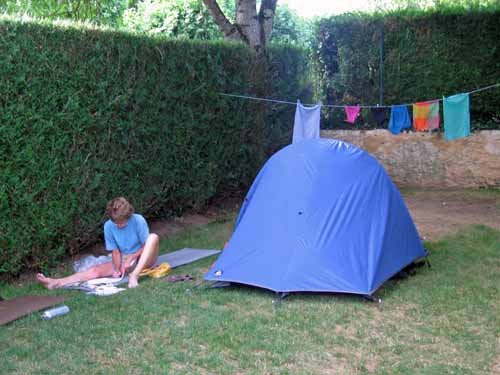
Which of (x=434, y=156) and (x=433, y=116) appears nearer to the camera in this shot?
(x=433, y=116)

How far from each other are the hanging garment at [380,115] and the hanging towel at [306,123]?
209 centimetres

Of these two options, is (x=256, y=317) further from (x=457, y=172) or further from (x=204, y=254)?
(x=457, y=172)

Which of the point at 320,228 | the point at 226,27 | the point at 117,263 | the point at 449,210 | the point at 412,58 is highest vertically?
the point at 226,27

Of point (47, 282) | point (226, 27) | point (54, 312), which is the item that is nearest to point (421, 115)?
point (226, 27)

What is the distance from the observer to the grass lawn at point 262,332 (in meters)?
3.89

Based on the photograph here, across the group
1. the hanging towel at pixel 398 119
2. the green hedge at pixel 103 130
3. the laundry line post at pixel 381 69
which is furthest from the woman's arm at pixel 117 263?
the laundry line post at pixel 381 69

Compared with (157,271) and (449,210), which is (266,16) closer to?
(449,210)

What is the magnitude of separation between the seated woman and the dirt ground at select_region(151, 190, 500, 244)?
1.90m

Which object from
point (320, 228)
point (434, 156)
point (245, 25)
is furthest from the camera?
point (434, 156)

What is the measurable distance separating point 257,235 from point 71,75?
2.54 meters

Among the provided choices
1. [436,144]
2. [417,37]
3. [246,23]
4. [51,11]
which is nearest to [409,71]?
[417,37]

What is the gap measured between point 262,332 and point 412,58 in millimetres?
7935

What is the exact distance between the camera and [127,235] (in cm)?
602

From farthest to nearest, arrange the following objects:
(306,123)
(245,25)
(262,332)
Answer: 1. (245,25)
2. (306,123)
3. (262,332)
